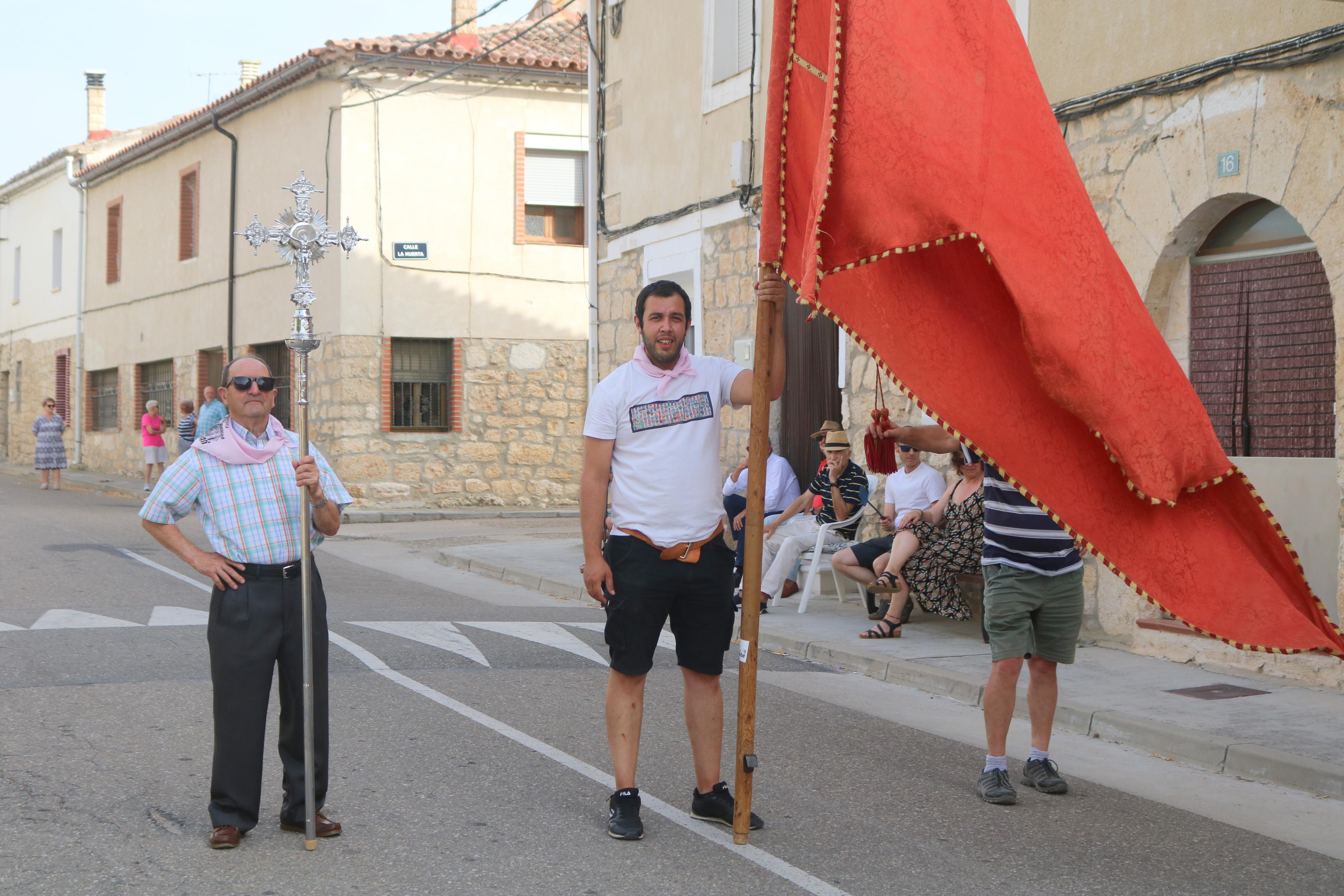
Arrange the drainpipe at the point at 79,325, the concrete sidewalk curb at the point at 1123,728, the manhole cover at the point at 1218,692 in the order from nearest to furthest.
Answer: the concrete sidewalk curb at the point at 1123,728, the manhole cover at the point at 1218,692, the drainpipe at the point at 79,325

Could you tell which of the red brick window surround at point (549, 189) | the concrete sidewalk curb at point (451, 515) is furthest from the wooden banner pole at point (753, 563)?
the red brick window surround at point (549, 189)

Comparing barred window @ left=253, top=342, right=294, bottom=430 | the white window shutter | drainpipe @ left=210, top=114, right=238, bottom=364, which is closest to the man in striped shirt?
the white window shutter

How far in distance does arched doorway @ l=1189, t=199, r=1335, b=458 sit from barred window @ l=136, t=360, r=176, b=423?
23.1 meters

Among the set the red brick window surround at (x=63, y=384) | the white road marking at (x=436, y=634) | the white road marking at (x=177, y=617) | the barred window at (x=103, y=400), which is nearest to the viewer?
the white road marking at (x=436, y=634)

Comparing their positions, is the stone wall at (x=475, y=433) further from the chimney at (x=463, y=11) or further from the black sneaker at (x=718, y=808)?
the black sneaker at (x=718, y=808)

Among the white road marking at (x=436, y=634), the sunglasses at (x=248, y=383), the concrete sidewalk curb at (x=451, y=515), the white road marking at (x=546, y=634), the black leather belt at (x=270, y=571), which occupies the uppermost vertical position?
the sunglasses at (x=248, y=383)

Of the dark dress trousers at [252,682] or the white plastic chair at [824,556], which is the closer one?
the dark dress trousers at [252,682]

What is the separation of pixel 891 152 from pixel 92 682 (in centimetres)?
558

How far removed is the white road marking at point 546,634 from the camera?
907 cm

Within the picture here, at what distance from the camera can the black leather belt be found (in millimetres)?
4676

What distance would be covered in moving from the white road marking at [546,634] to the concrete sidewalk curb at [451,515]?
10.0 metres

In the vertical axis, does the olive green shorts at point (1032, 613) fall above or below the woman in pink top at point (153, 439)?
below

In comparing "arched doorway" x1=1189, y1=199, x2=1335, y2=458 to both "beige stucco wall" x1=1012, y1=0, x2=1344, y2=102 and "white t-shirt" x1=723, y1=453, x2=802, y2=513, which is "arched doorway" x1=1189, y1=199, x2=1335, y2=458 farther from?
"white t-shirt" x1=723, y1=453, x2=802, y2=513

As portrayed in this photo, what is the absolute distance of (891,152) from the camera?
414cm
